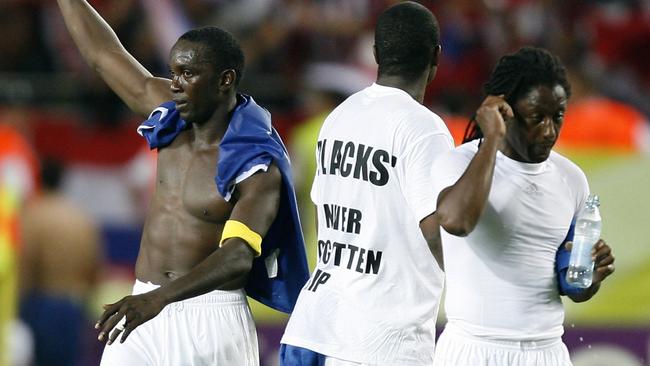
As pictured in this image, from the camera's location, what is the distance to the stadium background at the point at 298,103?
9.38 m

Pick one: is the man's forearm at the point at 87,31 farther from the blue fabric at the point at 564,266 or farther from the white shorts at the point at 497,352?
the blue fabric at the point at 564,266

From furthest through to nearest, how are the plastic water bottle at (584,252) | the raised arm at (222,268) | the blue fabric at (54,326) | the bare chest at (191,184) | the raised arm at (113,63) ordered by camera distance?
1. the blue fabric at (54,326)
2. the raised arm at (113,63)
3. the bare chest at (191,184)
4. the plastic water bottle at (584,252)
5. the raised arm at (222,268)

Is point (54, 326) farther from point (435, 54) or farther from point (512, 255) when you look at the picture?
point (512, 255)

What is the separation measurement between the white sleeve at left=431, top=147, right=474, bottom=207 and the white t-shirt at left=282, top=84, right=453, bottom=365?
4 centimetres

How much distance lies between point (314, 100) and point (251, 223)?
16.6 ft

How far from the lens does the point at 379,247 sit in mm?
5035

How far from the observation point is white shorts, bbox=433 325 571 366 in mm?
Result: 4938

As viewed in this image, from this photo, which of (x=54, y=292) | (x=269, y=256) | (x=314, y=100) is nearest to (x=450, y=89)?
(x=314, y=100)

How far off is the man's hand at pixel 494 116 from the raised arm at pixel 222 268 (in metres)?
1.06

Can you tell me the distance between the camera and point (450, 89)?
36.1 ft

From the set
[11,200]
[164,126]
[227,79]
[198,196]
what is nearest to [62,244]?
[11,200]

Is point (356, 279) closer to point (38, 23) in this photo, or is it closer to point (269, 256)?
point (269, 256)

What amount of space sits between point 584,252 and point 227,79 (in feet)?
5.52

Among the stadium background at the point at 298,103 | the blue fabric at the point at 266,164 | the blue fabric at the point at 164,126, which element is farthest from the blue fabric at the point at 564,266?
the stadium background at the point at 298,103
